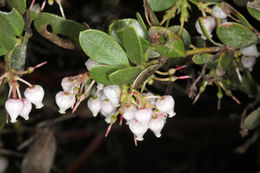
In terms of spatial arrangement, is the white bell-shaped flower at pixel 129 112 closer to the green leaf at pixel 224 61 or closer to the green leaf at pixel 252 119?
the green leaf at pixel 224 61

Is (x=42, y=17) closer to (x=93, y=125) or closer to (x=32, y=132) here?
(x=32, y=132)

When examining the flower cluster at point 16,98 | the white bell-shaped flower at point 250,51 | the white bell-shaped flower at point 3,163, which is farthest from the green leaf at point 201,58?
the white bell-shaped flower at point 3,163

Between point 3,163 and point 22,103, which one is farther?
point 3,163

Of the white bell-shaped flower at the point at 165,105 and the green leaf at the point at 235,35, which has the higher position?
A: the green leaf at the point at 235,35

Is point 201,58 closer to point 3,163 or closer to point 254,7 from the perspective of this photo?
point 254,7

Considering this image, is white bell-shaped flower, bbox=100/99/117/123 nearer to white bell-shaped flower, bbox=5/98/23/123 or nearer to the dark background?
white bell-shaped flower, bbox=5/98/23/123

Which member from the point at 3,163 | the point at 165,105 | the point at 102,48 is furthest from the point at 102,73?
the point at 3,163

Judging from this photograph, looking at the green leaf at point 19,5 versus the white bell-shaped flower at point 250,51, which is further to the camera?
the white bell-shaped flower at point 250,51
